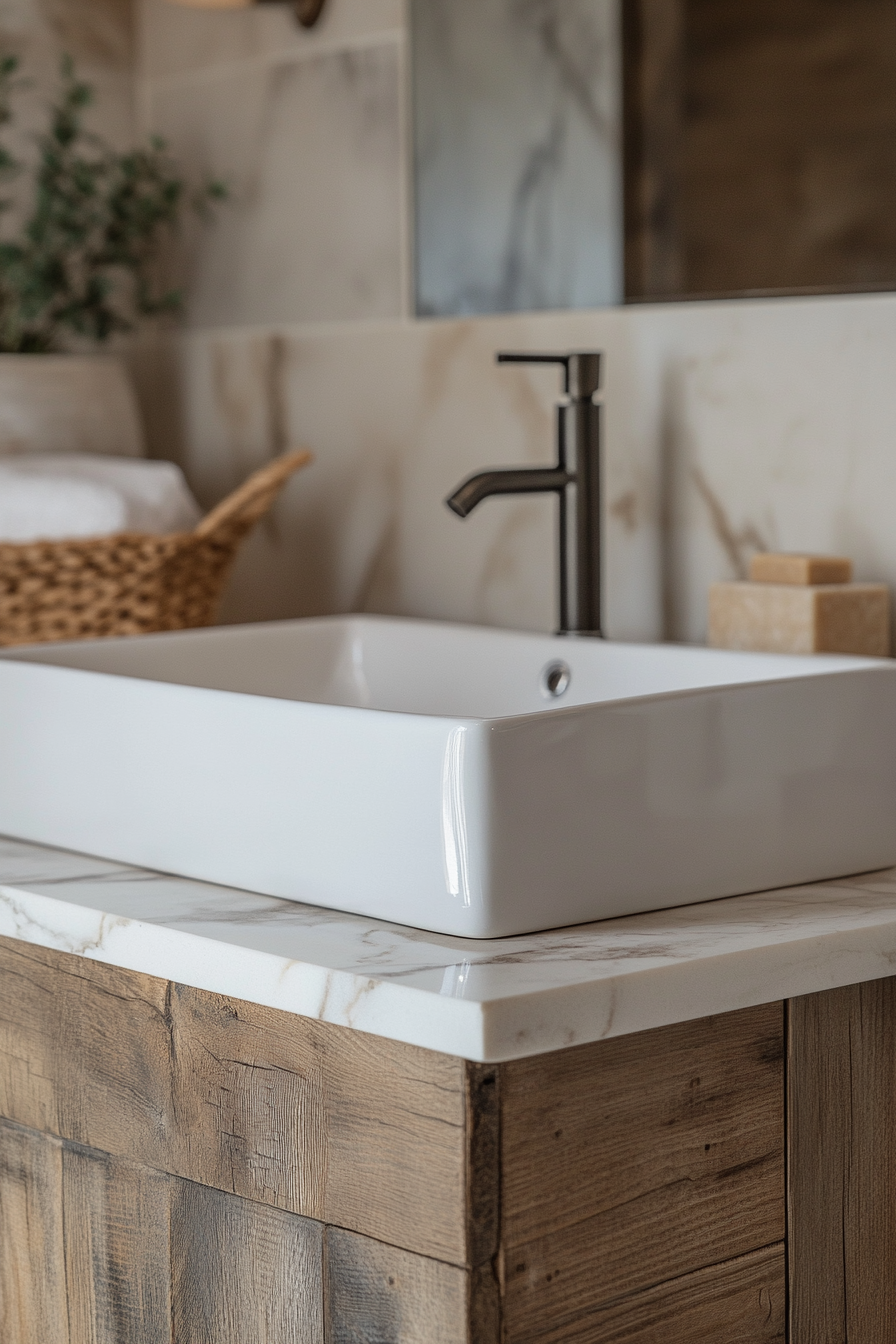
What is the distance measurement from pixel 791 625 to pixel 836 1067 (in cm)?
37

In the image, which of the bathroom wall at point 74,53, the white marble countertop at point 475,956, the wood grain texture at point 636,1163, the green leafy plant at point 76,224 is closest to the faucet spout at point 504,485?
the white marble countertop at point 475,956

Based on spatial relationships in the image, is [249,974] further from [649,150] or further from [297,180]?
[297,180]

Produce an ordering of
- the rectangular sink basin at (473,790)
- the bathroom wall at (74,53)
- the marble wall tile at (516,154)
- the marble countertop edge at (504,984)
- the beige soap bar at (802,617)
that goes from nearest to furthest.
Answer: the marble countertop edge at (504,984) < the rectangular sink basin at (473,790) < the beige soap bar at (802,617) < the marble wall tile at (516,154) < the bathroom wall at (74,53)

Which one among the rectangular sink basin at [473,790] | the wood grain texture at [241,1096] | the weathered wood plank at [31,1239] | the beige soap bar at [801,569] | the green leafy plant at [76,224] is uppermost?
the green leafy plant at [76,224]

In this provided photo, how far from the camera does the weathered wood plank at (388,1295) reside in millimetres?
689

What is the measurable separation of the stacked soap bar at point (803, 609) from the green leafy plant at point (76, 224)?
75 cm

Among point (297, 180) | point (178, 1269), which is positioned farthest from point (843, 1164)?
point (297, 180)

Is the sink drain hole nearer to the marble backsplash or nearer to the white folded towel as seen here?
the marble backsplash

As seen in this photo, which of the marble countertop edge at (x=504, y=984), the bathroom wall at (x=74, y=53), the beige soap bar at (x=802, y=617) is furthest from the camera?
the bathroom wall at (x=74, y=53)

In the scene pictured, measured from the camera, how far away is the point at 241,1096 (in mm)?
780

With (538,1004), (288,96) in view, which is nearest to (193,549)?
(288,96)

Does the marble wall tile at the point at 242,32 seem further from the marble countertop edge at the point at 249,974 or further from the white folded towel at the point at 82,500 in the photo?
the marble countertop edge at the point at 249,974

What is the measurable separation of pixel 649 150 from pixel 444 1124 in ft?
2.81

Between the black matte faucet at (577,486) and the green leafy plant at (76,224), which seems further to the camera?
the green leafy plant at (76,224)
